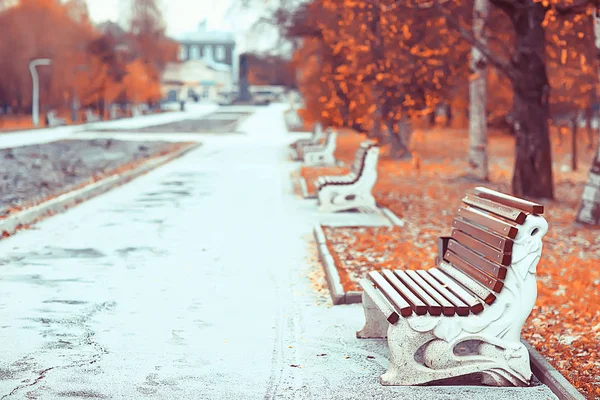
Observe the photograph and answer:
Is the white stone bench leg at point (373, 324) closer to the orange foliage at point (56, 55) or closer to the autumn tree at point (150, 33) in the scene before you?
the orange foliage at point (56, 55)

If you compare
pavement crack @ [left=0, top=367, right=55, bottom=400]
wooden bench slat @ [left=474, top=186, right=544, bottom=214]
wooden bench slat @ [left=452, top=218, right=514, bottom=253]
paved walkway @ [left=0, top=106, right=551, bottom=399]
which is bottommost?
paved walkway @ [left=0, top=106, right=551, bottom=399]

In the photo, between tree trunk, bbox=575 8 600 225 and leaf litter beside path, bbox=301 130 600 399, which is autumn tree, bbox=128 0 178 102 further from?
tree trunk, bbox=575 8 600 225

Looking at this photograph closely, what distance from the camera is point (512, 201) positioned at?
18.9 ft

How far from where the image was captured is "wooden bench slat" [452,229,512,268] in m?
5.54

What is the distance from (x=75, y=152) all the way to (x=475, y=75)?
15.3m

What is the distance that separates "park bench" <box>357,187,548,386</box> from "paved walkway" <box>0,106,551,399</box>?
0.14 metres

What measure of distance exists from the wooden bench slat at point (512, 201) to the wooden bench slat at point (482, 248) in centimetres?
28

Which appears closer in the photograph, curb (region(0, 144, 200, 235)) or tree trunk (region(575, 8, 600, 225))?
curb (region(0, 144, 200, 235))

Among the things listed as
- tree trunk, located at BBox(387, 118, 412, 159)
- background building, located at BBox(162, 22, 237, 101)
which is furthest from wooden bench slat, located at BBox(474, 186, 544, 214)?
background building, located at BBox(162, 22, 237, 101)

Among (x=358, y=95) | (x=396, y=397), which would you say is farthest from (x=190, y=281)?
(x=358, y=95)

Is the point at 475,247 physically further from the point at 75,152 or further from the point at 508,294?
the point at 75,152

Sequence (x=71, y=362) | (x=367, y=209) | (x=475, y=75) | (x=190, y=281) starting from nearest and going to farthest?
(x=71, y=362)
(x=190, y=281)
(x=367, y=209)
(x=475, y=75)

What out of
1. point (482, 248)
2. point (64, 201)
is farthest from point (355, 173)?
point (482, 248)

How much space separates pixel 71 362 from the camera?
231 inches
